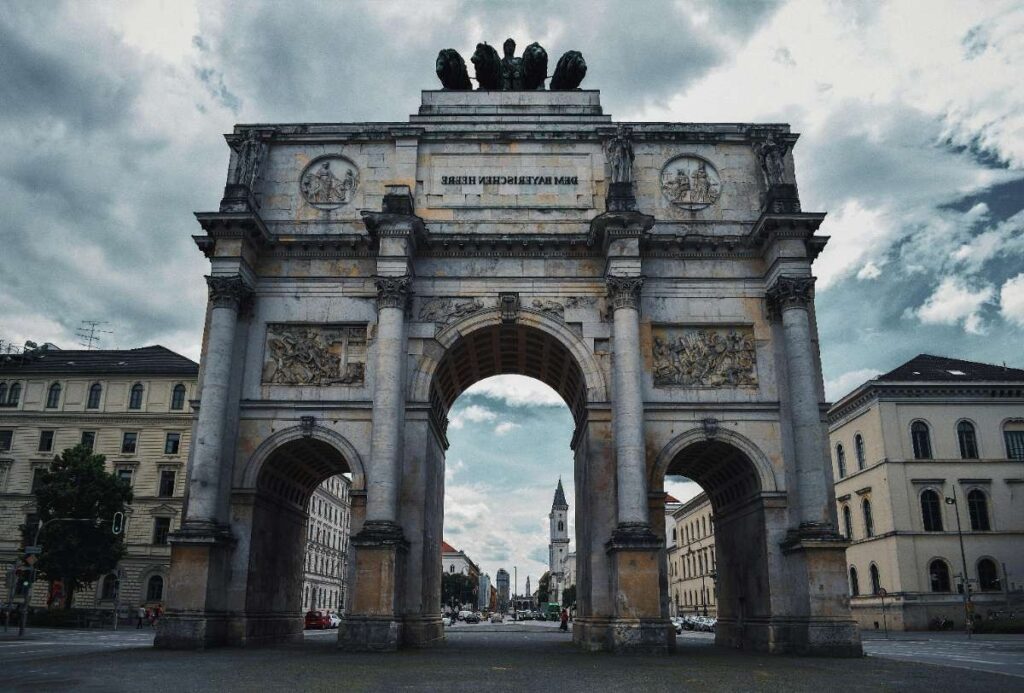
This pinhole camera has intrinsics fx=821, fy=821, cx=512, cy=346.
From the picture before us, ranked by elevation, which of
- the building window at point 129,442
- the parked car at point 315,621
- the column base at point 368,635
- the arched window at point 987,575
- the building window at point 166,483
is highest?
the building window at point 129,442

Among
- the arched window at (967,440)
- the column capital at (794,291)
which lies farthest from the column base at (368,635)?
the arched window at (967,440)

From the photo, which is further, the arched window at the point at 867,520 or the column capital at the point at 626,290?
the arched window at the point at 867,520

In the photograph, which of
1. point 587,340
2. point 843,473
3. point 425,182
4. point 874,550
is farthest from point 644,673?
point 843,473

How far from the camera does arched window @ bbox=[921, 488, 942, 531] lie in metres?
50.0

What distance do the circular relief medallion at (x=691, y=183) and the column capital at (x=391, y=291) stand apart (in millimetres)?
9616

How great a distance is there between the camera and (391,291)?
2553 cm

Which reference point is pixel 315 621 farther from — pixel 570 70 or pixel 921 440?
pixel 921 440

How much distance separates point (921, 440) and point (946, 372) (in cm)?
613

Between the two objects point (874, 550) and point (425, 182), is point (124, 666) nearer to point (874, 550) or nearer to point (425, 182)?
point (425, 182)

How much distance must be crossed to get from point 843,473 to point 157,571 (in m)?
47.5

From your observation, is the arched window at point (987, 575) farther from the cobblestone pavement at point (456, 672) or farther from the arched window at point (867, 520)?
the cobblestone pavement at point (456, 672)

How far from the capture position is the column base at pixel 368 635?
72.6ft

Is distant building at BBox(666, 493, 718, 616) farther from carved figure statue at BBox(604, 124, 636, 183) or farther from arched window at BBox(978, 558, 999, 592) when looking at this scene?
carved figure statue at BBox(604, 124, 636, 183)

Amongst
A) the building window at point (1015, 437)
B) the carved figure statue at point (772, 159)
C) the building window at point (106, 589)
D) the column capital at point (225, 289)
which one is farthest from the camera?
the building window at point (106, 589)
